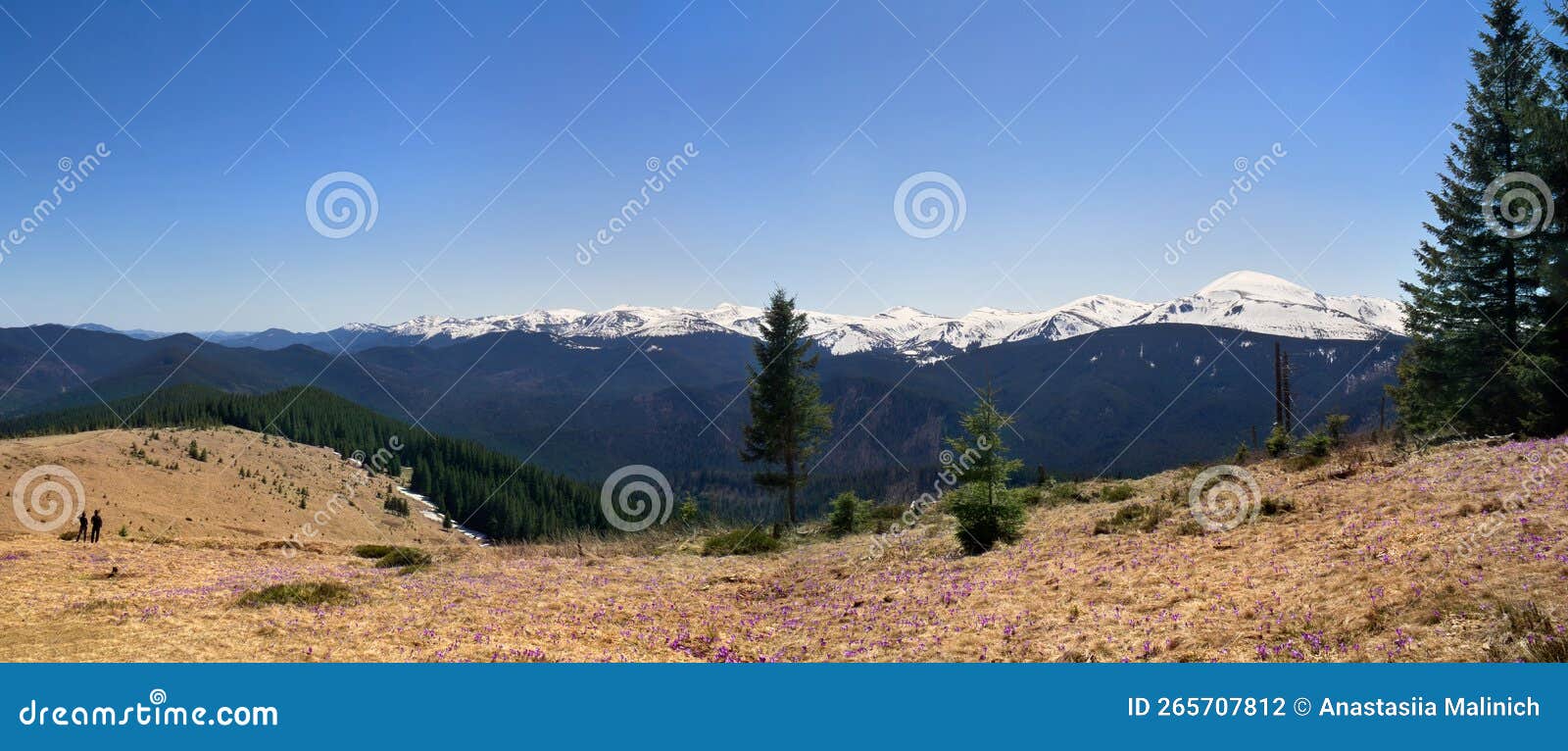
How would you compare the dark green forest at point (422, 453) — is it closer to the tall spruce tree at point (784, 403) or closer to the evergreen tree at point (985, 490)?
the tall spruce tree at point (784, 403)

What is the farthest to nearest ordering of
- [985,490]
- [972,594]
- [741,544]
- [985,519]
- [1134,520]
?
[741,544]
[985,490]
[985,519]
[1134,520]
[972,594]

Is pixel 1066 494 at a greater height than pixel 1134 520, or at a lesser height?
greater

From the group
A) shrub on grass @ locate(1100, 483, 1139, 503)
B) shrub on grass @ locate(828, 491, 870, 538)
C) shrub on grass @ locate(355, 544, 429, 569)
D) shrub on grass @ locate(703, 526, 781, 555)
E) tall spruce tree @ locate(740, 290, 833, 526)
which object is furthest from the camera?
tall spruce tree @ locate(740, 290, 833, 526)

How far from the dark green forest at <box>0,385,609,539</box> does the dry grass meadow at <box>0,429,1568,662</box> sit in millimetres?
116867

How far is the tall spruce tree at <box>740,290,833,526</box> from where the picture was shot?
36219 mm

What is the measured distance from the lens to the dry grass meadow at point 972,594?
26.3 ft

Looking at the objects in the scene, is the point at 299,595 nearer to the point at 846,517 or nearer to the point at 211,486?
the point at 846,517

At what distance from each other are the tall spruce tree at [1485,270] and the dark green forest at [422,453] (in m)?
120

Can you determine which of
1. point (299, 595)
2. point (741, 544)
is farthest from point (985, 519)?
point (299, 595)

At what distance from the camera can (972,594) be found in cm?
1258

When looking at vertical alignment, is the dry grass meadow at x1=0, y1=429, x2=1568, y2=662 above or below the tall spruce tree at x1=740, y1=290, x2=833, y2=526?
below

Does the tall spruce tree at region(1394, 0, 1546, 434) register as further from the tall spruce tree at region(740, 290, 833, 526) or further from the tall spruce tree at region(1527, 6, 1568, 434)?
the tall spruce tree at region(740, 290, 833, 526)

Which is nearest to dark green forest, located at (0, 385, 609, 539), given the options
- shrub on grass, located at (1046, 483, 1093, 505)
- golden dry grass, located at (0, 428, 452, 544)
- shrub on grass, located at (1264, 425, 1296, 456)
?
golden dry grass, located at (0, 428, 452, 544)

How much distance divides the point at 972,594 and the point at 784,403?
23850 mm
